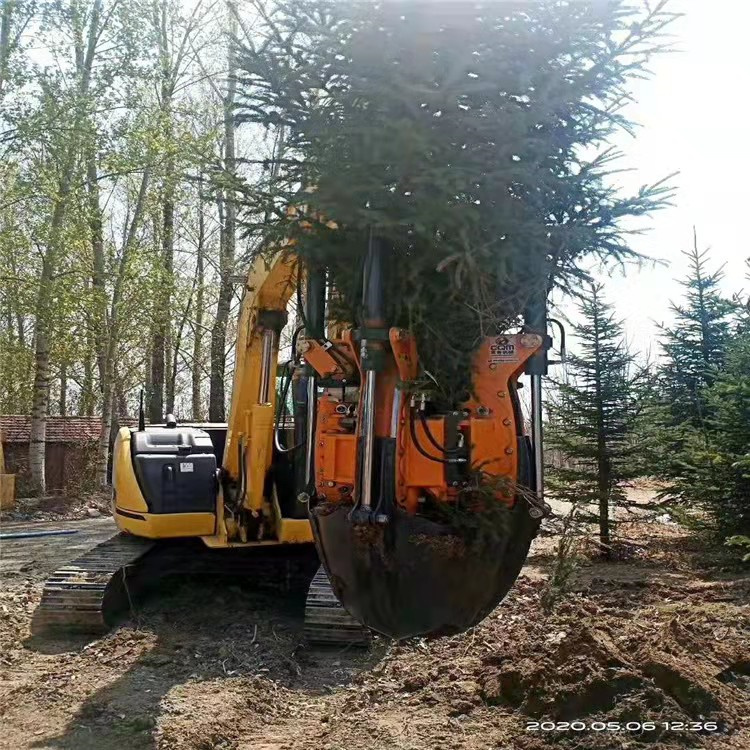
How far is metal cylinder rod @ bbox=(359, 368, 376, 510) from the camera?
3578 millimetres

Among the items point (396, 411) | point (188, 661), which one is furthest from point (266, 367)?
point (396, 411)

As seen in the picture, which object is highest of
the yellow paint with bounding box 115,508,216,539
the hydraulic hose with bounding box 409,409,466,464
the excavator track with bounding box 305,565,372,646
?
the hydraulic hose with bounding box 409,409,466,464

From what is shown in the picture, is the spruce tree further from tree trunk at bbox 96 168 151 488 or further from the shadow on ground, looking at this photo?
tree trunk at bbox 96 168 151 488

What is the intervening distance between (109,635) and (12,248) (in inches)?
492

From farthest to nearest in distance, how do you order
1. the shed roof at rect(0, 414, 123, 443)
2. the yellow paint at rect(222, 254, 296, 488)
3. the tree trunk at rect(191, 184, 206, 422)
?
the tree trunk at rect(191, 184, 206, 422) < the shed roof at rect(0, 414, 123, 443) < the yellow paint at rect(222, 254, 296, 488)

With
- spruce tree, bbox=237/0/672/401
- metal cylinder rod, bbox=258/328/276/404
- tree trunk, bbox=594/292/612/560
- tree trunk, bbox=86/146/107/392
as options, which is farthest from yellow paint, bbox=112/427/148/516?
tree trunk, bbox=86/146/107/392

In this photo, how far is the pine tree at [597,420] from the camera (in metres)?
11.4

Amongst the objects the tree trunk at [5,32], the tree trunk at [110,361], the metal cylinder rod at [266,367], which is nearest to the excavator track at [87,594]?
the metal cylinder rod at [266,367]

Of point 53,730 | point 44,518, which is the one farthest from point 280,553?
point 44,518

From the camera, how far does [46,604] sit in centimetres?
700

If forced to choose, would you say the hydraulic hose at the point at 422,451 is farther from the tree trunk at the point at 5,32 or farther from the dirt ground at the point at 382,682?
the tree trunk at the point at 5,32

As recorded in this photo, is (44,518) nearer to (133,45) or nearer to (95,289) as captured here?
(95,289)

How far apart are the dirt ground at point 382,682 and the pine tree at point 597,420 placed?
3549 mm

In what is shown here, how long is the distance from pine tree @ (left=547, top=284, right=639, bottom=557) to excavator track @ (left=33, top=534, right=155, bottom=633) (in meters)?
6.02
